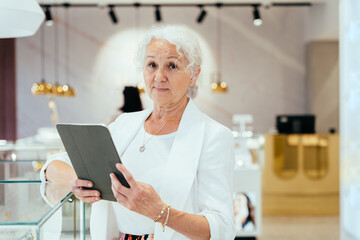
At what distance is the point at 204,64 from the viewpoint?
28.6 feet

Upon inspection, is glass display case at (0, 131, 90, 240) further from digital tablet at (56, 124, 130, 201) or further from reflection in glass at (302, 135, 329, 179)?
reflection in glass at (302, 135, 329, 179)

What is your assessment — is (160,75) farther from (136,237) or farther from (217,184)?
(136,237)

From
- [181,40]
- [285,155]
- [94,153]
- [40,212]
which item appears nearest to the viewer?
[40,212]

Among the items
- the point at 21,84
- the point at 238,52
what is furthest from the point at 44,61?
the point at 238,52

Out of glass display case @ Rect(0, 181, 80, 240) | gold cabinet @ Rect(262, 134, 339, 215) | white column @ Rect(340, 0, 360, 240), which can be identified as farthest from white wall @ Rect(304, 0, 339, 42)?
glass display case @ Rect(0, 181, 80, 240)

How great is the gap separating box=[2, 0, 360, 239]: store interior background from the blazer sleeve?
713 centimetres

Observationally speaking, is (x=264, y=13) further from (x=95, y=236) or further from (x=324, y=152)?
(x=95, y=236)

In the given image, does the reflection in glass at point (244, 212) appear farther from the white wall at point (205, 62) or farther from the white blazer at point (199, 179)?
the white wall at point (205, 62)

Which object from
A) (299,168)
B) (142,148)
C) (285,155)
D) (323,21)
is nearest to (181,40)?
(142,148)

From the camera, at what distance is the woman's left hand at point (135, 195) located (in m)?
1.31

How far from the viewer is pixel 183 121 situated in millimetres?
1638

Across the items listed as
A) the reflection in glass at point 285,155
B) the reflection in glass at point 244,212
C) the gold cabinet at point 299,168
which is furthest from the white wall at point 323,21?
the reflection in glass at point 244,212

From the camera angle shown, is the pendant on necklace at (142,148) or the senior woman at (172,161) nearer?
the senior woman at (172,161)

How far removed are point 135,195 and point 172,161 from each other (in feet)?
0.85
